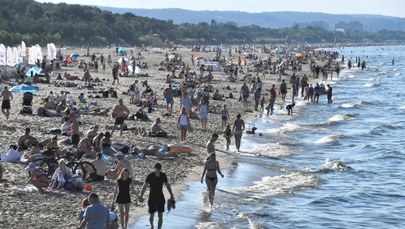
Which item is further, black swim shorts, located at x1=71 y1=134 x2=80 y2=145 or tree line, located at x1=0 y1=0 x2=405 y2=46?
tree line, located at x1=0 y1=0 x2=405 y2=46

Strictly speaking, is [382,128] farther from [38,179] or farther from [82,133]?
[38,179]

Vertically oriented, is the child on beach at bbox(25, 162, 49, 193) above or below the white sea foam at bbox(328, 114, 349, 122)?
above

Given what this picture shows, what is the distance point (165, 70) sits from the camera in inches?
2174

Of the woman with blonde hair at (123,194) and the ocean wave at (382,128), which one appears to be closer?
the woman with blonde hair at (123,194)

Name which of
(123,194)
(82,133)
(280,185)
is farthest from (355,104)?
(123,194)

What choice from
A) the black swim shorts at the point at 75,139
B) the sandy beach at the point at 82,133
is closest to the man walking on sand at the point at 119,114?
the sandy beach at the point at 82,133

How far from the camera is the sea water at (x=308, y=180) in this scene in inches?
576

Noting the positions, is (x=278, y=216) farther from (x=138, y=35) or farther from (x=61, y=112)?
(x=138, y=35)

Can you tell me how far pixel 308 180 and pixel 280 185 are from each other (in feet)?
4.54

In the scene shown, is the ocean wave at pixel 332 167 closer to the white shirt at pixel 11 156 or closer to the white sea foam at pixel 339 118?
the white shirt at pixel 11 156

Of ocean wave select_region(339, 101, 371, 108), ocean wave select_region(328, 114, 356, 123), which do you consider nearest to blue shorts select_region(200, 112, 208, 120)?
ocean wave select_region(328, 114, 356, 123)

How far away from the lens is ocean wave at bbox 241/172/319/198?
55.5 feet

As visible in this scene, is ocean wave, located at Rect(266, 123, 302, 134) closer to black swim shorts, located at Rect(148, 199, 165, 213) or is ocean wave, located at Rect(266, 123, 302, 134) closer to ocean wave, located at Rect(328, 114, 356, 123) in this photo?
ocean wave, located at Rect(328, 114, 356, 123)

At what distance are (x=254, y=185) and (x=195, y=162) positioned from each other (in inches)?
82.5
